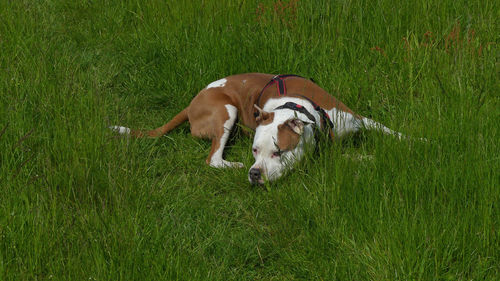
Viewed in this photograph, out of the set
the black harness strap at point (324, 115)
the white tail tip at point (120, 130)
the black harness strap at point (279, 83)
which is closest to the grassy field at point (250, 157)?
the white tail tip at point (120, 130)

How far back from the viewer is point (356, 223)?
9.71 ft

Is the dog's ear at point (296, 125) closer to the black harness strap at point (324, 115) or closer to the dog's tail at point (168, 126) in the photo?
the black harness strap at point (324, 115)

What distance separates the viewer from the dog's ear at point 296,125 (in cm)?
397

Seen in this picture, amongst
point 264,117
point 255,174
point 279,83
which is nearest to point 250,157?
point 264,117

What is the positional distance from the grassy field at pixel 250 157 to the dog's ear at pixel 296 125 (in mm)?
243

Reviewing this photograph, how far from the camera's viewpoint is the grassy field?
106 inches

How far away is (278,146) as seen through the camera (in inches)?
154

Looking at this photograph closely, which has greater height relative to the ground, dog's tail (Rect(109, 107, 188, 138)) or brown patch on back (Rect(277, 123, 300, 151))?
brown patch on back (Rect(277, 123, 300, 151))

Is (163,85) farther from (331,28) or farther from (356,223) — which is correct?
(356,223)

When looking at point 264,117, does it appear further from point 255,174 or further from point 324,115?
point 255,174

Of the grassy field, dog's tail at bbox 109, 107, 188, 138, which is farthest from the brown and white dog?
the grassy field

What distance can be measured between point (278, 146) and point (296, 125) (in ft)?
0.71

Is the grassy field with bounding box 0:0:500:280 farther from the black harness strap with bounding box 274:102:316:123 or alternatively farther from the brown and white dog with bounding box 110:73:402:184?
the black harness strap with bounding box 274:102:316:123

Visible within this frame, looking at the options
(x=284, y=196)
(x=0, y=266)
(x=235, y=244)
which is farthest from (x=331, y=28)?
(x=0, y=266)
